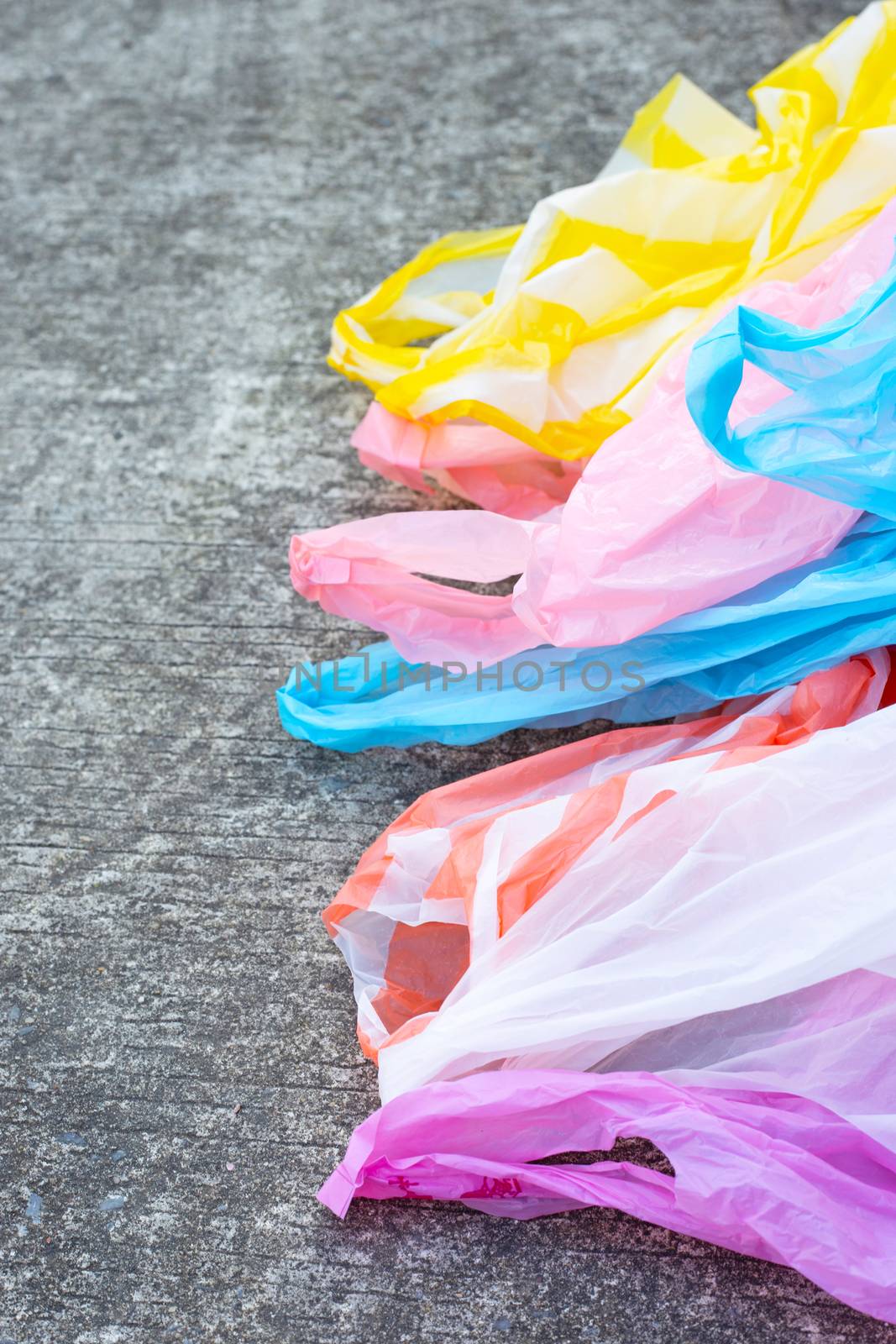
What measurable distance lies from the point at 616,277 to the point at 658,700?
59 centimetres

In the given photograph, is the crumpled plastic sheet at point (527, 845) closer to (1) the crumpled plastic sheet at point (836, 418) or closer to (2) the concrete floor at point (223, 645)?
(2) the concrete floor at point (223, 645)

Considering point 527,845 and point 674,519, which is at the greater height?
point 674,519

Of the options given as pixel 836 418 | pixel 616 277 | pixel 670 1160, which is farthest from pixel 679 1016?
pixel 616 277

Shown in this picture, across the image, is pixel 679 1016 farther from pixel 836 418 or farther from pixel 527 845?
pixel 836 418

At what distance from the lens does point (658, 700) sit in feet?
4.27

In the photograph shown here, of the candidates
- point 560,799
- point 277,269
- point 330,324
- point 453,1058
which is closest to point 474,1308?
point 453,1058

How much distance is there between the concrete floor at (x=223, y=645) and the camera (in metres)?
1.03

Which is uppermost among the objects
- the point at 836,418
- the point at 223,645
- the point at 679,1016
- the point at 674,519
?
the point at 836,418

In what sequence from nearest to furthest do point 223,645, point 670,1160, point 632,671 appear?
point 670,1160, point 632,671, point 223,645

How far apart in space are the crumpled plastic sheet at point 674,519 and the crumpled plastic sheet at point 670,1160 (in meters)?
0.45

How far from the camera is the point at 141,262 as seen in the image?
1.94 meters

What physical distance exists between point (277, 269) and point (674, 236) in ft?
2.22

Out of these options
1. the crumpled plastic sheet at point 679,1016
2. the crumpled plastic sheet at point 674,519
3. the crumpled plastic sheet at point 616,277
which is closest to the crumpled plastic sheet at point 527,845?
the crumpled plastic sheet at point 679,1016

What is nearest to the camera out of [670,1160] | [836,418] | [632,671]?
[670,1160]
